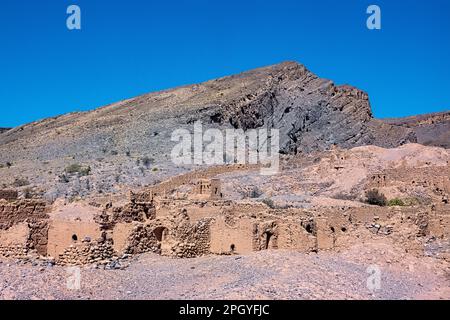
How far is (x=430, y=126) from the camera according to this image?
105 metres

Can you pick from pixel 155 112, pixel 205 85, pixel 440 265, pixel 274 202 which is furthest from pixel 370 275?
pixel 205 85

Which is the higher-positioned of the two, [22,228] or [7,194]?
[7,194]

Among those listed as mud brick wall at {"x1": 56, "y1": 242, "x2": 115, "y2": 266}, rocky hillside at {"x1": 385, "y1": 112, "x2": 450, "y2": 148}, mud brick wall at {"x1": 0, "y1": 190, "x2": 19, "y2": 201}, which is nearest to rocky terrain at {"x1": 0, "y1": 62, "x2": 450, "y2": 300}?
mud brick wall at {"x1": 56, "y1": 242, "x2": 115, "y2": 266}

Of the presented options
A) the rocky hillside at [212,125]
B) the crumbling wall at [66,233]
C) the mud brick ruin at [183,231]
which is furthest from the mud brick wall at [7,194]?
the rocky hillside at [212,125]

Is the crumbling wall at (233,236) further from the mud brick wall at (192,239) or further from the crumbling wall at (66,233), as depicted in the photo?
the crumbling wall at (66,233)

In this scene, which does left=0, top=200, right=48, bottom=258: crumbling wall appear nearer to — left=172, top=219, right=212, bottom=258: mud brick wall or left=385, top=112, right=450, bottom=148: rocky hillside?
left=172, top=219, right=212, bottom=258: mud brick wall

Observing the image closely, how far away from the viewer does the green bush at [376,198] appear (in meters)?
25.2

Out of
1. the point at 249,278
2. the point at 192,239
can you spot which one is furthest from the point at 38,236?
the point at 249,278

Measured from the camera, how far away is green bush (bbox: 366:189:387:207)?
25206 mm

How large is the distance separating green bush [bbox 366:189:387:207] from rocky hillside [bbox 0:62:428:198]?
19.0 metres

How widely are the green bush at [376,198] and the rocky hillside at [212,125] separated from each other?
62.3 feet

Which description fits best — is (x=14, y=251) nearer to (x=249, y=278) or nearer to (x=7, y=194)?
(x=7, y=194)

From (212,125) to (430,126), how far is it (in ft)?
196
